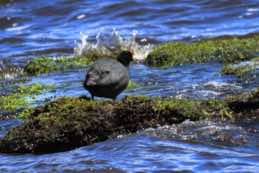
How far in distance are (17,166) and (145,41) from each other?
9.44 meters

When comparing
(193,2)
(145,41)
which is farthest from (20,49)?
(193,2)

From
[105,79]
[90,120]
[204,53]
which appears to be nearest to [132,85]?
[204,53]

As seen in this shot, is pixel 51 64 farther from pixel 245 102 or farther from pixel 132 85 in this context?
pixel 245 102

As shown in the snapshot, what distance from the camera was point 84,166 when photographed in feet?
23.4

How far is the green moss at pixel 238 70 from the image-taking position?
11.2 metres

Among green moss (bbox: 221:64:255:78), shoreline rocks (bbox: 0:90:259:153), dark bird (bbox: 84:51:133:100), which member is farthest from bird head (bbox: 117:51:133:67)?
shoreline rocks (bbox: 0:90:259:153)

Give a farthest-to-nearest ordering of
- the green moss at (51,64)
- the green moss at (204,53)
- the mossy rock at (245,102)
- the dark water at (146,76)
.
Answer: the green moss at (51,64) < the green moss at (204,53) < the mossy rock at (245,102) < the dark water at (146,76)

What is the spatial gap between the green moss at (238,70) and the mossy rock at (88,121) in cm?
328

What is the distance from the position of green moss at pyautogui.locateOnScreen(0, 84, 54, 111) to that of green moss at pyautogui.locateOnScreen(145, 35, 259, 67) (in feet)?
7.37

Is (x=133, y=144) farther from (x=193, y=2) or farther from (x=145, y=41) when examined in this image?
(x=193, y=2)

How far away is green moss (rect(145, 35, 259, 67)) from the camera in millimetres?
12766

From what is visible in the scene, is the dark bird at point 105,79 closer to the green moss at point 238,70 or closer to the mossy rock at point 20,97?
the mossy rock at point 20,97

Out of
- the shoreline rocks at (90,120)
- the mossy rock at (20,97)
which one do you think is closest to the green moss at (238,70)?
the mossy rock at (20,97)

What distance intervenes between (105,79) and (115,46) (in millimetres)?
7351
